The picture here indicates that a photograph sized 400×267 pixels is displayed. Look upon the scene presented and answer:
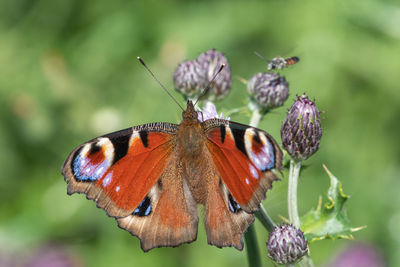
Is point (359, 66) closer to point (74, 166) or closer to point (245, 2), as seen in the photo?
point (245, 2)

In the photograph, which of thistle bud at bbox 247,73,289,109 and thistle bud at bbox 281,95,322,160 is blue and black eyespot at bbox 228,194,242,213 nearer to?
thistle bud at bbox 281,95,322,160

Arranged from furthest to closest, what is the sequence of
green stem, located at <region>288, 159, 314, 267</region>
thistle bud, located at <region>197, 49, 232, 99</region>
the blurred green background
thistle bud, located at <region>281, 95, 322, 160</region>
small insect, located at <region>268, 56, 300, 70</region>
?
the blurred green background, thistle bud, located at <region>197, 49, 232, 99</region>, small insect, located at <region>268, 56, 300, 70</region>, thistle bud, located at <region>281, 95, 322, 160</region>, green stem, located at <region>288, 159, 314, 267</region>

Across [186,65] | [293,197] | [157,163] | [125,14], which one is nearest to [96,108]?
[125,14]

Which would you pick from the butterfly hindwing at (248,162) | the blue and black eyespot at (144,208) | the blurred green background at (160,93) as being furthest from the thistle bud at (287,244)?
the blurred green background at (160,93)

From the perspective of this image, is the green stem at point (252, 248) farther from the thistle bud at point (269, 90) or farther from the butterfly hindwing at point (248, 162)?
the thistle bud at point (269, 90)

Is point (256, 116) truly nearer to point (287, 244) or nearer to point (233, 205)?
point (233, 205)

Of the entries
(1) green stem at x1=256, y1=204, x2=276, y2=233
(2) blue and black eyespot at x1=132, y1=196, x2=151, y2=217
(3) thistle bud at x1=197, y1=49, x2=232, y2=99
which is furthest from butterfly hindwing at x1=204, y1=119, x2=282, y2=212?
(3) thistle bud at x1=197, y1=49, x2=232, y2=99

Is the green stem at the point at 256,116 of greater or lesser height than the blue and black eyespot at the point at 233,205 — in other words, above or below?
below
